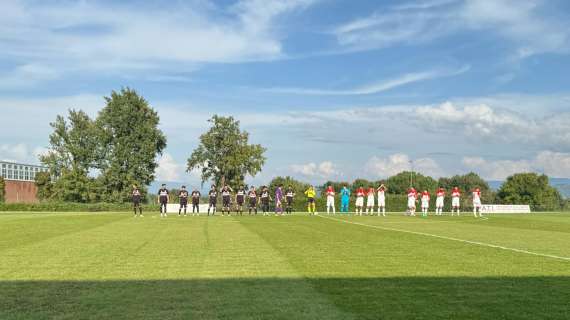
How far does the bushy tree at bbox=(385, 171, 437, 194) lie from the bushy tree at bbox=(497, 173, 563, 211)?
30.0m

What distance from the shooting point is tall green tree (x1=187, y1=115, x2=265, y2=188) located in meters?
89.8

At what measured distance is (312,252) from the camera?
15930 mm

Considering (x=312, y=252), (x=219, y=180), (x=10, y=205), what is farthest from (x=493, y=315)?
(x=219, y=180)

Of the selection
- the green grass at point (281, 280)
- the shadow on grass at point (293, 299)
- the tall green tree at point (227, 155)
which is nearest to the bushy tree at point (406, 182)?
the tall green tree at point (227, 155)

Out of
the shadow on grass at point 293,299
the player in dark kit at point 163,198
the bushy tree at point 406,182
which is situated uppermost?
the bushy tree at point 406,182

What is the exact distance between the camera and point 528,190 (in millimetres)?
116750

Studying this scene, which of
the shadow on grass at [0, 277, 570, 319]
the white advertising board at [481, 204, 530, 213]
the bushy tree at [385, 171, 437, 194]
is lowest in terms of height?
the white advertising board at [481, 204, 530, 213]

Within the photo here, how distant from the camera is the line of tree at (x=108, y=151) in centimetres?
8231

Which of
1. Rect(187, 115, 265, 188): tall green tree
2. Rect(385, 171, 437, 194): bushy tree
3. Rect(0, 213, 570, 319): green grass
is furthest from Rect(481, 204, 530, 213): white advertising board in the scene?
Rect(385, 171, 437, 194): bushy tree

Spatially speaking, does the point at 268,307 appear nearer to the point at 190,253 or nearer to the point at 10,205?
the point at 190,253

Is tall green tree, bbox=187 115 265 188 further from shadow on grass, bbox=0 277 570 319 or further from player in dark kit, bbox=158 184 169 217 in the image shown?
shadow on grass, bbox=0 277 570 319

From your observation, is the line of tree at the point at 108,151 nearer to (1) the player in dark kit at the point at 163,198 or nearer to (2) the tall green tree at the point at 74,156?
(2) the tall green tree at the point at 74,156

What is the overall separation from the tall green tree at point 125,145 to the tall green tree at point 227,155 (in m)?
8.24

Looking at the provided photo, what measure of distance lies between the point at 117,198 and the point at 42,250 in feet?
219
